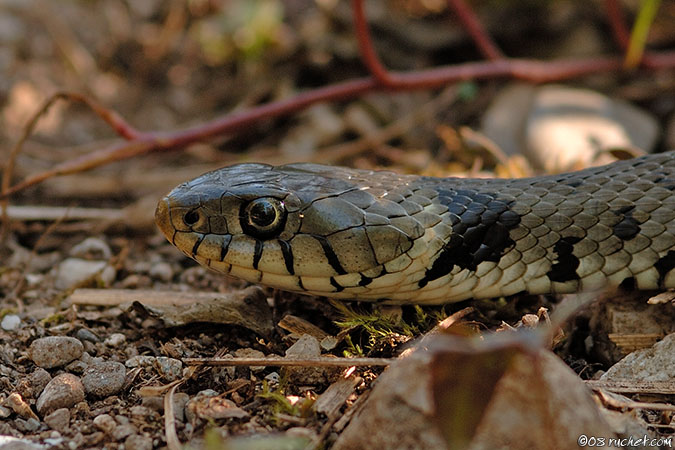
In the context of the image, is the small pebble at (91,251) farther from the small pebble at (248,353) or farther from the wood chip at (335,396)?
the wood chip at (335,396)

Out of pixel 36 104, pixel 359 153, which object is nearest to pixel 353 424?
pixel 359 153

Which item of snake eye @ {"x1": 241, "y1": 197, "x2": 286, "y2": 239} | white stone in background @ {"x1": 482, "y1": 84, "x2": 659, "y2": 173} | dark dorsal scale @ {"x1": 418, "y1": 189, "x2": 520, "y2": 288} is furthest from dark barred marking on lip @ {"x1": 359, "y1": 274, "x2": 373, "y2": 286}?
white stone in background @ {"x1": 482, "y1": 84, "x2": 659, "y2": 173}

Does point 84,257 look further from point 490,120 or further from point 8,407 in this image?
point 490,120

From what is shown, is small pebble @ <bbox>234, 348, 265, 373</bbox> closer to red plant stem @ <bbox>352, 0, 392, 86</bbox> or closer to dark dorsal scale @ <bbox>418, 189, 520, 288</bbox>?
dark dorsal scale @ <bbox>418, 189, 520, 288</bbox>

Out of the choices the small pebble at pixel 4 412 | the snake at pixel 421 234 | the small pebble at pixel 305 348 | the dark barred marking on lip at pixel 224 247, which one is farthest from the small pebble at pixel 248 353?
the small pebble at pixel 4 412

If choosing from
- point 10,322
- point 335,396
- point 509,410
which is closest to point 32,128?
point 10,322

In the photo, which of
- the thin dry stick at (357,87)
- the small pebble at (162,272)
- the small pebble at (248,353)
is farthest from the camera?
the thin dry stick at (357,87)

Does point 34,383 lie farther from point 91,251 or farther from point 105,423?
point 91,251
